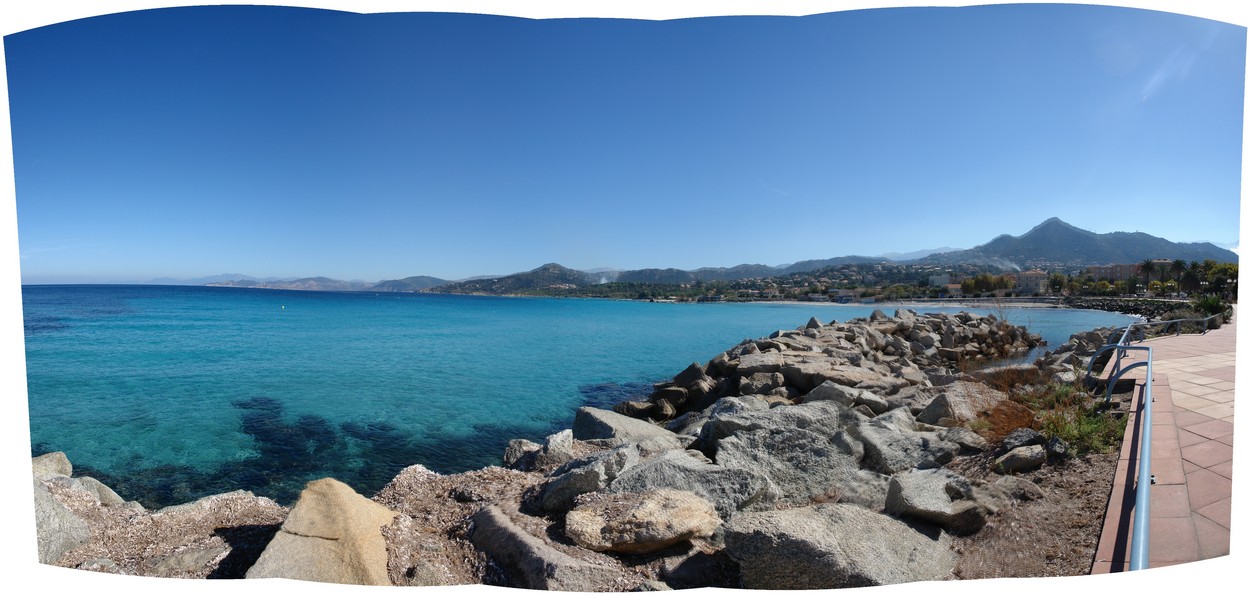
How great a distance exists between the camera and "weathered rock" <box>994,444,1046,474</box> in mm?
3080

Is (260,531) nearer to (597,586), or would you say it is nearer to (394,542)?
(394,542)

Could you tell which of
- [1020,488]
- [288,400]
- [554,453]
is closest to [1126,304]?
[1020,488]

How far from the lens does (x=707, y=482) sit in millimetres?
2971

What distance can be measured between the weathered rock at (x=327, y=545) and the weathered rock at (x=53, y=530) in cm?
127

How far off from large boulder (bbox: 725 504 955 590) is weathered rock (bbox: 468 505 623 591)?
0.60 meters

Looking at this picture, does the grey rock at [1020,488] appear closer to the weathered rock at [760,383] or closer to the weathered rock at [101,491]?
the weathered rock at [760,383]

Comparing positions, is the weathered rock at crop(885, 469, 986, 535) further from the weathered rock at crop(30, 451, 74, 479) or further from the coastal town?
the weathered rock at crop(30, 451, 74, 479)

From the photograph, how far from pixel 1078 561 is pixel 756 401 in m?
5.31

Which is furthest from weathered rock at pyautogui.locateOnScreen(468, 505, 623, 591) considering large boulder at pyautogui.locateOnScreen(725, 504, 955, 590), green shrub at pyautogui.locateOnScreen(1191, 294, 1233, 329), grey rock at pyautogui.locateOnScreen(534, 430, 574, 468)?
green shrub at pyautogui.locateOnScreen(1191, 294, 1233, 329)

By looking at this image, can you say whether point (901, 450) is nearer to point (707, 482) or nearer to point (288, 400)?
point (707, 482)

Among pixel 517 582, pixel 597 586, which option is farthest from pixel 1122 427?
pixel 517 582

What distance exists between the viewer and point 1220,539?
2189mm

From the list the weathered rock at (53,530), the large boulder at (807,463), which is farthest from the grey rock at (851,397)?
the weathered rock at (53,530)

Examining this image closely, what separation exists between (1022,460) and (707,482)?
194 centimetres
